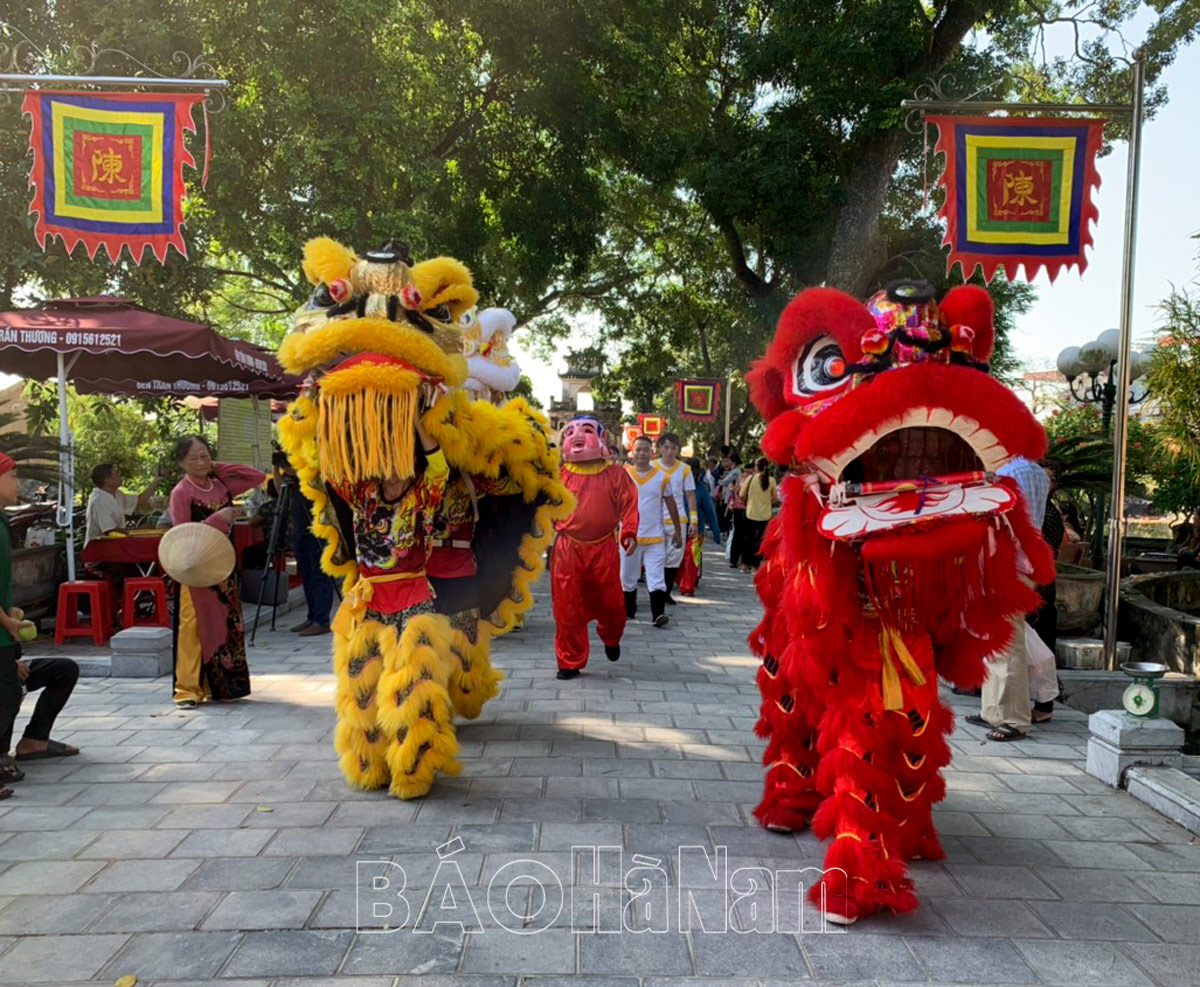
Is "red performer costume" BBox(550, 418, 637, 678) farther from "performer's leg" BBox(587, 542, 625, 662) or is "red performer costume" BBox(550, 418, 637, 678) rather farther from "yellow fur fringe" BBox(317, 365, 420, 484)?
"yellow fur fringe" BBox(317, 365, 420, 484)

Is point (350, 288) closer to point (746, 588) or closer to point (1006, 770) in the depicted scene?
point (1006, 770)

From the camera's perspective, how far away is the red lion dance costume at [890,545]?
Result: 2.83 metres

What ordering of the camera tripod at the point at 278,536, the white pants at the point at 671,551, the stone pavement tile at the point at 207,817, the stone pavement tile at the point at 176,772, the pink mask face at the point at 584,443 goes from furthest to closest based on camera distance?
the white pants at the point at 671,551, the camera tripod at the point at 278,536, the pink mask face at the point at 584,443, the stone pavement tile at the point at 176,772, the stone pavement tile at the point at 207,817

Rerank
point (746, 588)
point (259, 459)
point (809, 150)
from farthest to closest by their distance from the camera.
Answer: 1. point (809, 150)
2. point (746, 588)
3. point (259, 459)

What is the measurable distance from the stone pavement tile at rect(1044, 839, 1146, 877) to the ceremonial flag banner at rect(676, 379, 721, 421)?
15003mm

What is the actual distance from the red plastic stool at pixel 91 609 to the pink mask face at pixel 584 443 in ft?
13.1

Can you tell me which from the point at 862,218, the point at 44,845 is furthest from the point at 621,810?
the point at 862,218

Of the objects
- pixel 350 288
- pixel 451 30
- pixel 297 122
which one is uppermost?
pixel 451 30

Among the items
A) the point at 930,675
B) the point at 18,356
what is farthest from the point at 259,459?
the point at 930,675

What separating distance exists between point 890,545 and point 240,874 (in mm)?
2546

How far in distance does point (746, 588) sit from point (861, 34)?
818 cm

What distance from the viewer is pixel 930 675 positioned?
3.07 m

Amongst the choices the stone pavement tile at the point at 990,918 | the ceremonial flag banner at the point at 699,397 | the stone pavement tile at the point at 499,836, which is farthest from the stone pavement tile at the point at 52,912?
the ceremonial flag banner at the point at 699,397

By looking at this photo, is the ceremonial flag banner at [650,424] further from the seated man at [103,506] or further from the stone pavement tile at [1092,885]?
the stone pavement tile at [1092,885]
